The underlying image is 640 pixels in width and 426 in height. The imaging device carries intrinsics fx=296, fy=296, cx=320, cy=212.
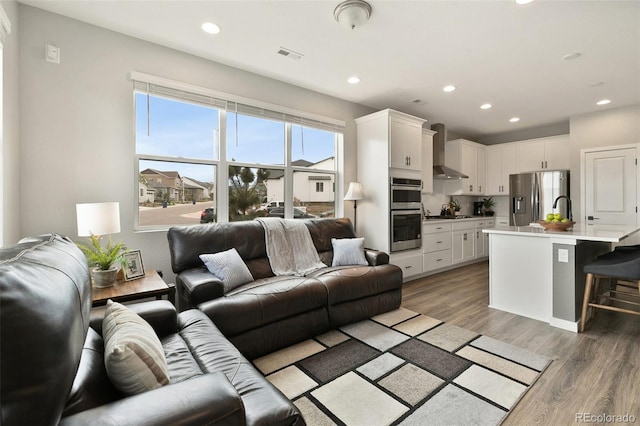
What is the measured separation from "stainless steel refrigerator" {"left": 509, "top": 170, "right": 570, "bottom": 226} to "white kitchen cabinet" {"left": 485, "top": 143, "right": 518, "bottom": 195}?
1.17ft

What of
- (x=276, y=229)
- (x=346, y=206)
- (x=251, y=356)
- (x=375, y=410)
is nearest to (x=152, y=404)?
(x=375, y=410)

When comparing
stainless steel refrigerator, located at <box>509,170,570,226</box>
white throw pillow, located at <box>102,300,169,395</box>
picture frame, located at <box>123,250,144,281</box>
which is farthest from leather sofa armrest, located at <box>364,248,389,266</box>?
stainless steel refrigerator, located at <box>509,170,570,226</box>

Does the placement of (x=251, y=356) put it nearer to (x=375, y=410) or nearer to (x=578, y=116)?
(x=375, y=410)

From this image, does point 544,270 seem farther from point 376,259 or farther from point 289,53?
point 289,53

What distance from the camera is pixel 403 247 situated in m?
4.27

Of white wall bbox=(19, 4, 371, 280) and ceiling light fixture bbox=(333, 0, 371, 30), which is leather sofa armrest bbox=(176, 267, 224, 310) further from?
ceiling light fixture bbox=(333, 0, 371, 30)

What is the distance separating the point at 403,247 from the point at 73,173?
3.81 meters

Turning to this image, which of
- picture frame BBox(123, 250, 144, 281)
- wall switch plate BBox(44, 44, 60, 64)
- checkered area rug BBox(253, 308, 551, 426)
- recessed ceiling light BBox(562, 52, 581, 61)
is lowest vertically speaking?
checkered area rug BBox(253, 308, 551, 426)

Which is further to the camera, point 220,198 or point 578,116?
point 578,116

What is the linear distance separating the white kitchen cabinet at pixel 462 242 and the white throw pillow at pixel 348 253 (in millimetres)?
2443

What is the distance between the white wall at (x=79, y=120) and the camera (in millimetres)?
2312

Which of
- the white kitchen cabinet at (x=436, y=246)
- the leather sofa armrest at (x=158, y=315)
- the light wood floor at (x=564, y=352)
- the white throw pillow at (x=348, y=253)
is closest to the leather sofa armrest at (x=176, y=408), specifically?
the leather sofa armrest at (x=158, y=315)

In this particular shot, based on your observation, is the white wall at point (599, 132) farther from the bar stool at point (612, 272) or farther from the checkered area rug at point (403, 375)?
the checkered area rug at point (403, 375)

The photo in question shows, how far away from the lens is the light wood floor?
1.66 metres
